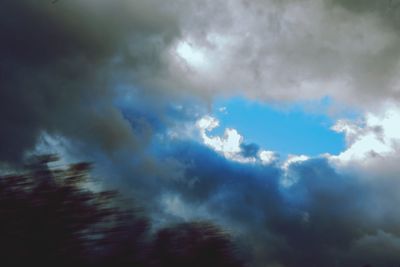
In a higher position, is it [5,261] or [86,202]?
[86,202]

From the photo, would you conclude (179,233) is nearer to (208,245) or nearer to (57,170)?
(208,245)

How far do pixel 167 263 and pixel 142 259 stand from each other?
0.94 feet

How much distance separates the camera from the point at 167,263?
4.62 m

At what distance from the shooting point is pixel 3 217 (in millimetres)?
4199

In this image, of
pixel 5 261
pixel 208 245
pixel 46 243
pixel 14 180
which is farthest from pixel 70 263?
pixel 208 245

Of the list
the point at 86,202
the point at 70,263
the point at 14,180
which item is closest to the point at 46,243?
the point at 70,263

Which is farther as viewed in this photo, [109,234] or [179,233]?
[179,233]

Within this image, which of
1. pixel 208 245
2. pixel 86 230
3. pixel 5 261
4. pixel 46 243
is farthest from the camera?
pixel 208 245

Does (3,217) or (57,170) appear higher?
(57,170)

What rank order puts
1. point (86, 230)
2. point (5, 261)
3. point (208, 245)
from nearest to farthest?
point (5, 261) < point (86, 230) < point (208, 245)

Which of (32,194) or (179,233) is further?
(179,233)

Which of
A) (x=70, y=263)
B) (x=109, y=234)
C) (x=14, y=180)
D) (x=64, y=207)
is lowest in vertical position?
(x=70, y=263)

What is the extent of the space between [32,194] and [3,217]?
423 millimetres

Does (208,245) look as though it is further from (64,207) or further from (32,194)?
(32,194)
